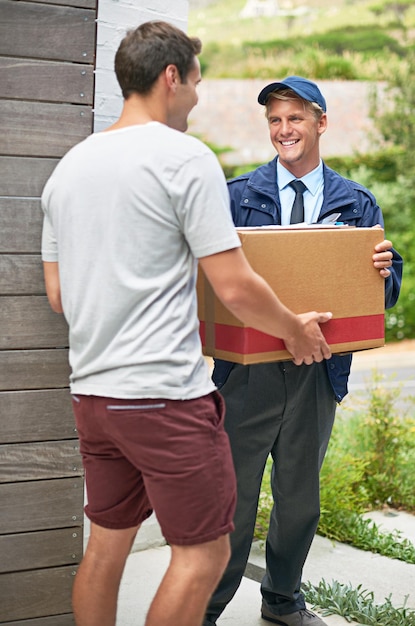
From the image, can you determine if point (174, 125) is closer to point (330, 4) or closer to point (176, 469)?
point (176, 469)

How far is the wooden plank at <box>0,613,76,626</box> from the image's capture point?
275 centimetres

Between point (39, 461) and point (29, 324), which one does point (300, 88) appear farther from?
point (39, 461)

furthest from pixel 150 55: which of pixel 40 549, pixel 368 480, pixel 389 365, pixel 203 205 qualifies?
pixel 389 365

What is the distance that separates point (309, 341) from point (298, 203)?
2.39 ft

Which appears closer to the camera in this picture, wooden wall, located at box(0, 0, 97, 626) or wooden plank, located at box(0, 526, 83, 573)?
wooden wall, located at box(0, 0, 97, 626)

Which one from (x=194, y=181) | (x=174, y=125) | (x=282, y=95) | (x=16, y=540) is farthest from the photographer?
(x=282, y=95)

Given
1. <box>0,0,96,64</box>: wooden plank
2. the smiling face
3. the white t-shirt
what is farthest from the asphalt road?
the white t-shirt

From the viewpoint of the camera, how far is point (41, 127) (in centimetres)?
263

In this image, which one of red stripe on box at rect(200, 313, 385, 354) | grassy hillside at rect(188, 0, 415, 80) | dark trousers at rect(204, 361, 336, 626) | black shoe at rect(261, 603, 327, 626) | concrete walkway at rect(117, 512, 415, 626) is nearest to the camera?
red stripe on box at rect(200, 313, 385, 354)

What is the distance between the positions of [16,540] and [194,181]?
4.24 ft

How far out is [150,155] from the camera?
6.51 feet

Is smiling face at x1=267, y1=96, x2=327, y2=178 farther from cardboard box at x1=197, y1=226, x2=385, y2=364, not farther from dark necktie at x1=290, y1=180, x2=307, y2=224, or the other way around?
cardboard box at x1=197, y1=226, x2=385, y2=364

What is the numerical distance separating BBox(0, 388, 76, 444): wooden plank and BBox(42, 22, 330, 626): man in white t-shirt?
58cm

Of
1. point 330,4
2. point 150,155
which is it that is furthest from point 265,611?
point 330,4
